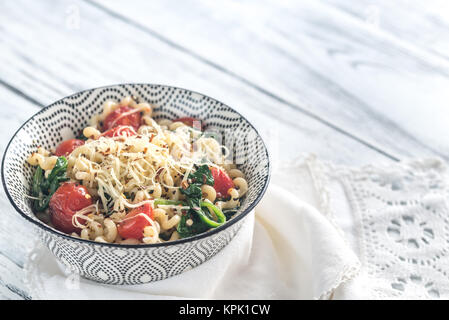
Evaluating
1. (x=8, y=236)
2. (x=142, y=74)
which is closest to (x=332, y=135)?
(x=142, y=74)

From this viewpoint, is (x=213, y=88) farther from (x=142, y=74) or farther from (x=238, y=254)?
(x=238, y=254)

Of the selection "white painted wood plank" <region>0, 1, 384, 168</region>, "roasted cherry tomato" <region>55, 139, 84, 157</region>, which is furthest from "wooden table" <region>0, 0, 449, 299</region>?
"roasted cherry tomato" <region>55, 139, 84, 157</region>

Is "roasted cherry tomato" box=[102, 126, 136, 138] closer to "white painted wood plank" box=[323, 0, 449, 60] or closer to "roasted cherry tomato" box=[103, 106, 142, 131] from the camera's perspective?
"roasted cherry tomato" box=[103, 106, 142, 131]

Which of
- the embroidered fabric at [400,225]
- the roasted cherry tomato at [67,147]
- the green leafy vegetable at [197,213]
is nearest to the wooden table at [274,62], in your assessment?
the embroidered fabric at [400,225]

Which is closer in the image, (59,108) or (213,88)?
(59,108)

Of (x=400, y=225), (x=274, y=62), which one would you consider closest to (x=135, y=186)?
(x=400, y=225)
